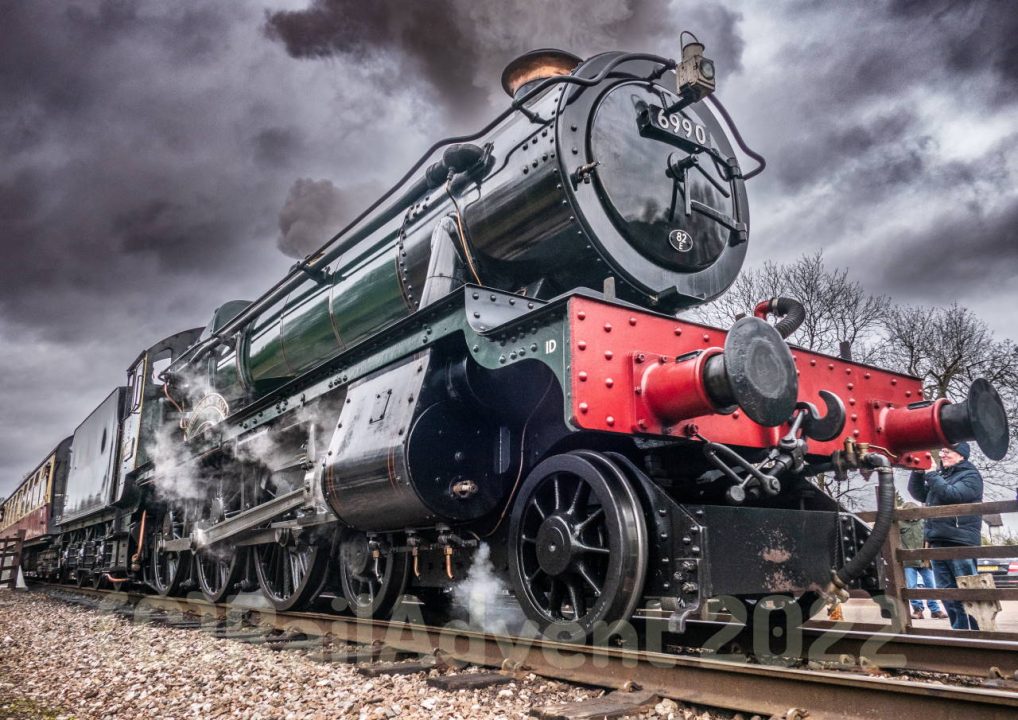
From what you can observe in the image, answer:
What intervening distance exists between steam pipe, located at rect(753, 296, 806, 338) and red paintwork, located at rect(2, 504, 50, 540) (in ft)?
44.2

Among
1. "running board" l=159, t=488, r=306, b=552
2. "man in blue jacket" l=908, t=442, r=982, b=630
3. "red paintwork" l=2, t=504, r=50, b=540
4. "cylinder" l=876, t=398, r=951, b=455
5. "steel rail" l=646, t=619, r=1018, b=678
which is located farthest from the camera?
"red paintwork" l=2, t=504, r=50, b=540

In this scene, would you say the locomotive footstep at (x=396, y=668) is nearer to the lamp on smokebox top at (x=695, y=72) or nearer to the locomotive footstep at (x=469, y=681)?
the locomotive footstep at (x=469, y=681)

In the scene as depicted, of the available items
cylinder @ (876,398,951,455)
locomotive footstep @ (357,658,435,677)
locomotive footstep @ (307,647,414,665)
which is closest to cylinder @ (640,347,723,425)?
cylinder @ (876,398,951,455)

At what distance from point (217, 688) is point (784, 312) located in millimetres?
2943

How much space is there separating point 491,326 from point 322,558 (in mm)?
2525

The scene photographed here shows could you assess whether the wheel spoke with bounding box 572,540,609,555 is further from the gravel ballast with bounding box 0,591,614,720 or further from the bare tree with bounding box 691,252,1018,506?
the bare tree with bounding box 691,252,1018,506

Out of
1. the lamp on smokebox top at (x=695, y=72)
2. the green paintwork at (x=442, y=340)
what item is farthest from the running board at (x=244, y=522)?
the lamp on smokebox top at (x=695, y=72)

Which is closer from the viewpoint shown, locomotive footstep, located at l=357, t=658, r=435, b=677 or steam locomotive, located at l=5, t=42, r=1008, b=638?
steam locomotive, located at l=5, t=42, r=1008, b=638

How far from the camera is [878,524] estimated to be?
118 inches

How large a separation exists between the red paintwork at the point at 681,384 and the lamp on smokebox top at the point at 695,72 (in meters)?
1.22

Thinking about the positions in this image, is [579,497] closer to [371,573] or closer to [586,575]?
[586,575]

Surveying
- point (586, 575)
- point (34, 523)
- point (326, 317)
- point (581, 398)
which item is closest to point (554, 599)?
point (586, 575)

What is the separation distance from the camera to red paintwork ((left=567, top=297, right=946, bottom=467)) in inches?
106

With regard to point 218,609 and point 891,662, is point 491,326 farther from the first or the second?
point 218,609
